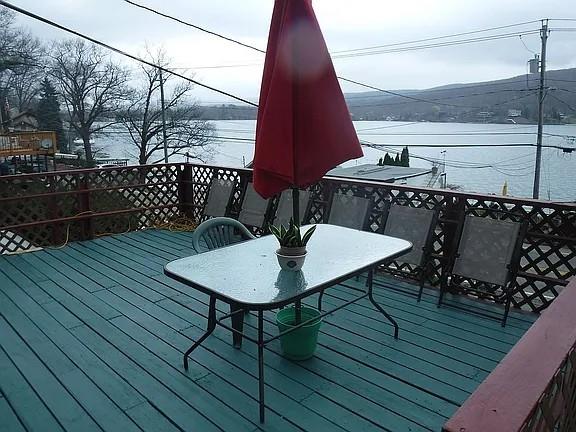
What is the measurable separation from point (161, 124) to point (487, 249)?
24531 millimetres

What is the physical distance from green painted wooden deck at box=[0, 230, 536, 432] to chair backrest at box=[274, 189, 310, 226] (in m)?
1.02

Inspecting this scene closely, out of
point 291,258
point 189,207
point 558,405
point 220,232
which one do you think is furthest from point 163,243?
point 558,405

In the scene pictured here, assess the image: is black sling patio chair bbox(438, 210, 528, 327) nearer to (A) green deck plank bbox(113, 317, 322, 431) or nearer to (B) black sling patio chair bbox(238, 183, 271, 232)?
(A) green deck plank bbox(113, 317, 322, 431)

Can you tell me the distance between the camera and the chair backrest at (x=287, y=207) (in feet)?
14.4

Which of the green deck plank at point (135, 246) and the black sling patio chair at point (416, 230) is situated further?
the green deck plank at point (135, 246)

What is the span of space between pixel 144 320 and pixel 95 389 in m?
0.83

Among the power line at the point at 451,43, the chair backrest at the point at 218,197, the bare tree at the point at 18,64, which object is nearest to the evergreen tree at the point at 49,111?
the bare tree at the point at 18,64

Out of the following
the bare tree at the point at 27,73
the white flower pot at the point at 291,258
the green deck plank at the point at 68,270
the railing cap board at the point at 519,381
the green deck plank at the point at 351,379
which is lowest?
the green deck plank at the point at 351,379

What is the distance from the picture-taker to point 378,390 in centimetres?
228

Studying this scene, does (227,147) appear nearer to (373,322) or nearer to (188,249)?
(188,249)

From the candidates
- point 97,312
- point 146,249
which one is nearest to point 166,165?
point 146,249

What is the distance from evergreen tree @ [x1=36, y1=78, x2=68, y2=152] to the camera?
19.4m

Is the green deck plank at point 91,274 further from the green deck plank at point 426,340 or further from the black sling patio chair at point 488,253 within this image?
the black sling patio chair at point 488,253

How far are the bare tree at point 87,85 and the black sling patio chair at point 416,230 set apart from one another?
20.3 metres
